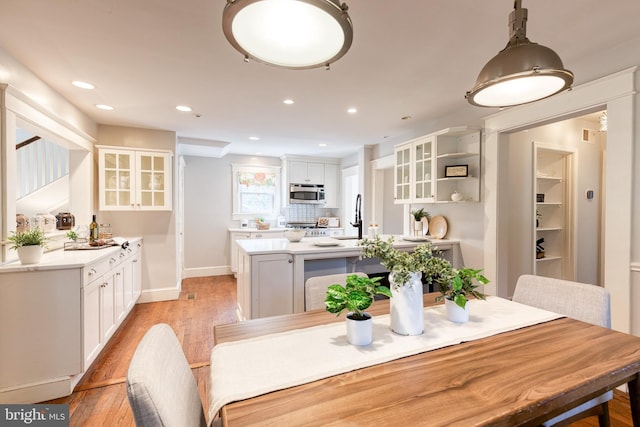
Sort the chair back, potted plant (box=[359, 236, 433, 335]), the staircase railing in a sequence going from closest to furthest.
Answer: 1. potted plant (box=[359, 236, 433, 335])
2. the chair back
3. the staircase railing

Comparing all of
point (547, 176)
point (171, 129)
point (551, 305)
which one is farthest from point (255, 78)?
point (547, 176)

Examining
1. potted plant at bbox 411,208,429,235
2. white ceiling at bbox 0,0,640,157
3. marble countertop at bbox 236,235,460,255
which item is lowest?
marble countertop at bbox 236,235,460,255

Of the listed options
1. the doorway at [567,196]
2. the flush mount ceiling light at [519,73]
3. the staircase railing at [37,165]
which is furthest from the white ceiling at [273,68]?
the doorway at [567,196]

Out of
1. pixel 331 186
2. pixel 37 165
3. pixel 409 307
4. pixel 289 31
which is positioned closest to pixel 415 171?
pixel 409 307

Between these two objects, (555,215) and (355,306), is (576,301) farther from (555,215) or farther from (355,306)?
(555,215)

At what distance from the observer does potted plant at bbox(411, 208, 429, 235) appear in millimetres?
3879

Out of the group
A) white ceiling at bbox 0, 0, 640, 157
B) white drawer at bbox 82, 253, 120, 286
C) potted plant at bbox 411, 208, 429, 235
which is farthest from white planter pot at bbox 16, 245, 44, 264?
potted plant at bbox 411, 208, 429, 235

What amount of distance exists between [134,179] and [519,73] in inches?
165

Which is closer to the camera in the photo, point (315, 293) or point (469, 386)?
point (469, 386)

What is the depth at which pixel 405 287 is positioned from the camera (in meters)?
1.21

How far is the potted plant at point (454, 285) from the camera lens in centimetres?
130

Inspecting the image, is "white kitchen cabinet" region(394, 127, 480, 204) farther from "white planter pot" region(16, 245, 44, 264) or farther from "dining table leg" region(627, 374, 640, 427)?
"white planter pot" region(16, 245, 44, 264)

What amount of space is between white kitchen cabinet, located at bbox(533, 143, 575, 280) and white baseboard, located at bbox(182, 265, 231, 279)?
509 cm

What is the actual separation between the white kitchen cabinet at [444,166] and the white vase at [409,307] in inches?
93.3
